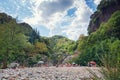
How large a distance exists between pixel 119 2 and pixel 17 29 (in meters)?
46.3

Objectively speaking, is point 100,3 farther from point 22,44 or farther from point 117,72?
point 117,72

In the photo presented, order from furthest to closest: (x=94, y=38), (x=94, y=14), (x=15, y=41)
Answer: (x=94, y=14), (x=94, y=38), (x=15, y=41)

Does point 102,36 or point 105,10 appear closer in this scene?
point 102,36

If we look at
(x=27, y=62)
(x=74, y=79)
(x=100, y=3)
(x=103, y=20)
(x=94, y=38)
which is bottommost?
(x=74, y=79)

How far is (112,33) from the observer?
5131cm

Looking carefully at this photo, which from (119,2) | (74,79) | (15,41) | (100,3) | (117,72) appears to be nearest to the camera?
(117,72)

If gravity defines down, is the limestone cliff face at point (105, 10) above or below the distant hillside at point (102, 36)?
above

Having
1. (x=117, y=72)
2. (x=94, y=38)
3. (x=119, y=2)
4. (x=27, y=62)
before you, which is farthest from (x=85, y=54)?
(x=117, y=72)

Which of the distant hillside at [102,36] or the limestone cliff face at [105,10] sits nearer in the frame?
the distant hillside at [102,36]

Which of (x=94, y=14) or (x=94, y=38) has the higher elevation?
(x=94, y=14)

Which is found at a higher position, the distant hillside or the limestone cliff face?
the limestone cliff face

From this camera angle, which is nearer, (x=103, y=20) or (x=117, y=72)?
(x=117, y=72)

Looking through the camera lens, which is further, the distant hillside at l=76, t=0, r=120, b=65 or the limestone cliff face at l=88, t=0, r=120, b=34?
the limestone cliff face at l=88, t=0, r=120, b=34

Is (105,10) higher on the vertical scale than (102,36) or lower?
higher
